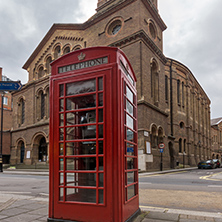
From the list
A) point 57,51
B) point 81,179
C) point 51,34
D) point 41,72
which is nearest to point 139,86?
point 57,51

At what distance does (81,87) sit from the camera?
13.0 ft

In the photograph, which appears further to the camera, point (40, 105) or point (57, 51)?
point (40, 105)

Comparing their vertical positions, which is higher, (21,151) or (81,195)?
(81,195)

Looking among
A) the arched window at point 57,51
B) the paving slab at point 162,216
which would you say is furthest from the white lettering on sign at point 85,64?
the arched window at point 57,51

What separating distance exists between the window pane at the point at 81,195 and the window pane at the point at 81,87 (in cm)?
155

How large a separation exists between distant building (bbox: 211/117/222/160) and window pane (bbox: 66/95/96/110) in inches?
2298

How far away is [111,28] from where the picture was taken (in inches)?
1067

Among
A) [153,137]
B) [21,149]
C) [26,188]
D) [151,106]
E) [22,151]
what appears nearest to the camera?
[26,188]

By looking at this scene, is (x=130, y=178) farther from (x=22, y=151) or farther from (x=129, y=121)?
(x=22, y=151)

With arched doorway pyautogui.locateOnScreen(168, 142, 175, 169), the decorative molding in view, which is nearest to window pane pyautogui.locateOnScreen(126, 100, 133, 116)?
arched doorway pyautogui.locateOnScreen(168, 142, 175, 169)

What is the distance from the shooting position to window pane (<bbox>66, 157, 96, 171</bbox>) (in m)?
3.86

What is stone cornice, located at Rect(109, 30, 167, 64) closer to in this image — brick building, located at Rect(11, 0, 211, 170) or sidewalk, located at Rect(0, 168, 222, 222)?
brick building, located at Rect(11, 0, 211, 170)

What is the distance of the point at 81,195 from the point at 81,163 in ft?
1.76

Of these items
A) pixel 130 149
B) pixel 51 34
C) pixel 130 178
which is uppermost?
pixel 51 34
